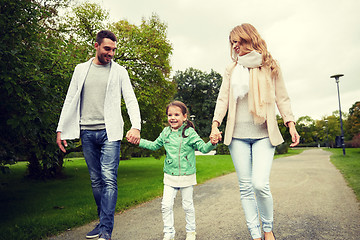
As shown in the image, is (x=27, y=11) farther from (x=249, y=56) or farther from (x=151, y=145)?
(x=249, y=56)

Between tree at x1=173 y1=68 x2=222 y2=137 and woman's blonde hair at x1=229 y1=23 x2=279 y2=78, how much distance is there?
1714 inches

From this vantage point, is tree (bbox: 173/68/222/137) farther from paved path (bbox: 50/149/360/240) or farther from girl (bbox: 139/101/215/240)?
girl (bbox: 139/101/215/240)

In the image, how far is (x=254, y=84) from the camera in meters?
2.95

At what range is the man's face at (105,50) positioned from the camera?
326 centimetres

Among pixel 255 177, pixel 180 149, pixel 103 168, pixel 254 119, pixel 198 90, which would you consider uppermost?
pixel 198 90

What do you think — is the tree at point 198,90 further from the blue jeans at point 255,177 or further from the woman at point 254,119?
the blue jeans at point 255,177

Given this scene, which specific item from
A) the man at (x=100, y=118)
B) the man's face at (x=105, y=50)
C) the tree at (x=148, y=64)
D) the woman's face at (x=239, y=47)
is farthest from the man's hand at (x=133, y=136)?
the tree at (x=148, y=64)

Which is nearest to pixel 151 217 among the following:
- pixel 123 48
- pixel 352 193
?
pixel 352 193

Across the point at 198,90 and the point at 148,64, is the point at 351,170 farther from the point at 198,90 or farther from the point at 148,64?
the point at 198,90

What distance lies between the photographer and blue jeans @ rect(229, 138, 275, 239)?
282 centimetres

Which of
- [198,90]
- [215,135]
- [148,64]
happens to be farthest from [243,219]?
[198,90]

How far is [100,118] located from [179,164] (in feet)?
3.57

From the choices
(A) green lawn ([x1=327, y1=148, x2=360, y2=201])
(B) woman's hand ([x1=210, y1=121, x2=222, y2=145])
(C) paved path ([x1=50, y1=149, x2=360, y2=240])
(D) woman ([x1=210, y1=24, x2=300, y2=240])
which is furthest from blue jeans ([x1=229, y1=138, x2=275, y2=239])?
(A) green lawn ([x1=327, y1=148, x2=360, y2=201])

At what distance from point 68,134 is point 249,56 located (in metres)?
2.27
